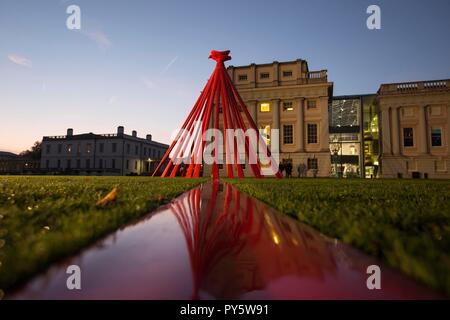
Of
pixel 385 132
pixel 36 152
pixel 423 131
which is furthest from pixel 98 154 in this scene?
pixel 423 131

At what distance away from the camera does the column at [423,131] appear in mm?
29281

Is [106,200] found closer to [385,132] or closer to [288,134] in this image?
[288,134]

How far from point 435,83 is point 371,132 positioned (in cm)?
949

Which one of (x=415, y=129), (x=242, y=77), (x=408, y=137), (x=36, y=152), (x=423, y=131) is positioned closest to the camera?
(x=423, y=131)

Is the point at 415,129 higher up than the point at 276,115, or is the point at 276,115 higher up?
the point at 276,115

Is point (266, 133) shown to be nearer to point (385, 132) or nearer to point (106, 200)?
point (385, 132)

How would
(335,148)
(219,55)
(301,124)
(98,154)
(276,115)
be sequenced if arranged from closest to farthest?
(219,55) < (301,124) < (276,115) < (335,148) < (98,154)

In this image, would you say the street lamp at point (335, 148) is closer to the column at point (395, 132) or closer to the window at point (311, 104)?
the column at point (395, 132)

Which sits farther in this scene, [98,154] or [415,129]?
[98,154]

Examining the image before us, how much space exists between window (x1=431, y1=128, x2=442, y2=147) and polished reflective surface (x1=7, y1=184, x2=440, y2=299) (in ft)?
121

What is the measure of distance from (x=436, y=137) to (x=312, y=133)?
567 inches

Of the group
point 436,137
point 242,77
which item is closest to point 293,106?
point 242,77

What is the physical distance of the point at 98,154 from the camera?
5241 centimetres

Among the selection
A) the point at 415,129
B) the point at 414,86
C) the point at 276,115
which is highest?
the point at 414,86
